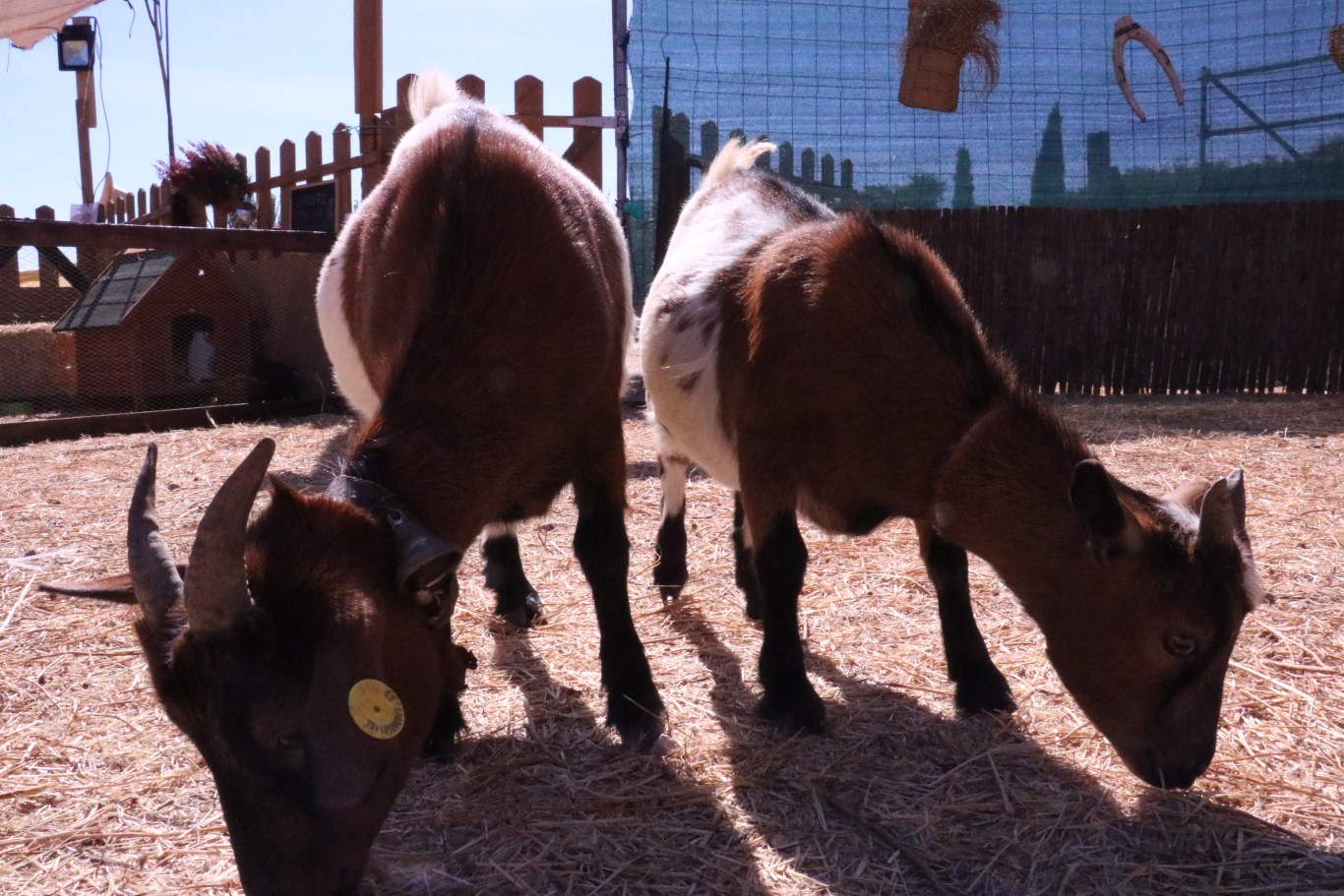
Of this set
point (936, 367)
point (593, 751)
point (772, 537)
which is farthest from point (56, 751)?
point (936, 367)

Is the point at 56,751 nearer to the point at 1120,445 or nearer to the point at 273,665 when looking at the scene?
the point at 273,665

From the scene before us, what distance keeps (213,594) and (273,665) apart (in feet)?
0.59

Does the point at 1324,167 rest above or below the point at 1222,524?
above

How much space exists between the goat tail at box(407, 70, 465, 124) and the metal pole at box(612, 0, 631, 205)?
176 inches

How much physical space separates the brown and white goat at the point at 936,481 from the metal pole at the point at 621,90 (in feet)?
18.3

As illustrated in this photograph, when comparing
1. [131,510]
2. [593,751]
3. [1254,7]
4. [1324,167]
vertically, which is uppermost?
[1254,7]

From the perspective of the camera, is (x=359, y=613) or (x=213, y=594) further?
(x=359, y=613)

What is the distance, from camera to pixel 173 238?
9.26 m

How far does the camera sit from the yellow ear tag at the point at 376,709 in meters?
2.03

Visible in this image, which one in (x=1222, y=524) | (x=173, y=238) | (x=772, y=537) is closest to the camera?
(x=1222, y=524)

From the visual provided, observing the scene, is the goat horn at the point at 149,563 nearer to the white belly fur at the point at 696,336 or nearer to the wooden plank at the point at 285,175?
the white belly fur at the point at 696,336

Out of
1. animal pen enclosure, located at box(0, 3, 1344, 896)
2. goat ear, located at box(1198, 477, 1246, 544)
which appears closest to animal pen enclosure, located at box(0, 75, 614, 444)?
animal pen enclosure, located at box(0, 3, 1344, 896)

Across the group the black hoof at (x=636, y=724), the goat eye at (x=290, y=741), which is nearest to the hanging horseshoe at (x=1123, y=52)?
the black hoof at (x=636, y=724)

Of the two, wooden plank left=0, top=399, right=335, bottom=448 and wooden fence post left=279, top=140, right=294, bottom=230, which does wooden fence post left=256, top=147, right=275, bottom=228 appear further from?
wooden plank left=0, top=399, right=335, bottom=448
